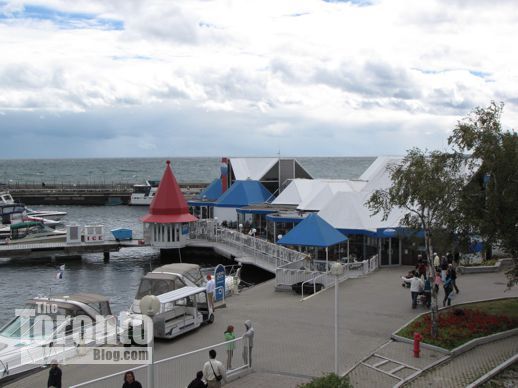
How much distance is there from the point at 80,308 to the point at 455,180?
464 inches

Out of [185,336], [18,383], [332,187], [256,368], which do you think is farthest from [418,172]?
[332,187]

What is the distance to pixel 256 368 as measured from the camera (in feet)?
50.0

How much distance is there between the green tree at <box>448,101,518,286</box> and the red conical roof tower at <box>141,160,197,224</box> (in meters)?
23.9

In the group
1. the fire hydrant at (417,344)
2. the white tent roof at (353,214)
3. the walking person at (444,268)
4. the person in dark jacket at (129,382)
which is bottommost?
the fire hydrant at (417,344)

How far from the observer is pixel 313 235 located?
27375mm

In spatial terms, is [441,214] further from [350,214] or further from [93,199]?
[93,199]

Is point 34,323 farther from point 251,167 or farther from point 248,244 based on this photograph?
point 251,167

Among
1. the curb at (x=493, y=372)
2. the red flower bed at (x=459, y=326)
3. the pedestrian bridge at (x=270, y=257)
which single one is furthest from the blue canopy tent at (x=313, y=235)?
the curb at (x=493, y=372)

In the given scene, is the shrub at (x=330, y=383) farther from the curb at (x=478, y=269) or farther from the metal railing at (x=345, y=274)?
the curb at (x=478, y=269)

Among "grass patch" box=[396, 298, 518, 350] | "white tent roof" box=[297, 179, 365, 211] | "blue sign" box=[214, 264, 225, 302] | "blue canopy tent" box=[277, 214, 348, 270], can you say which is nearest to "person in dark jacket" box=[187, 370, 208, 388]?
"grass patch" box=[396, 298, 518, 350]

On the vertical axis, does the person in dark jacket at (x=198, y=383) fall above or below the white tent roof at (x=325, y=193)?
below

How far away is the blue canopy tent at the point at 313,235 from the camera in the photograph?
89.0ft

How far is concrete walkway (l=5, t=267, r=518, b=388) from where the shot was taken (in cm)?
1501

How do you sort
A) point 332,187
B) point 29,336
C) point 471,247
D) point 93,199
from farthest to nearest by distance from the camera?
1. point 93,199
2. point 332,187
3. point 471,247
4. point 29,336
